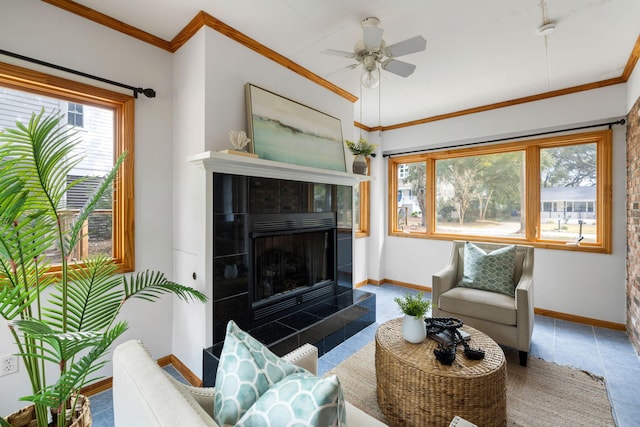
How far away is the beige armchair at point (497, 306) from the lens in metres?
2.39

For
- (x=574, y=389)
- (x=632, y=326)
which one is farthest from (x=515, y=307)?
(x=632, y=326)

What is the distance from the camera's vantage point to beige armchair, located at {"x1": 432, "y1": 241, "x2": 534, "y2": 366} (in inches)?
94.0

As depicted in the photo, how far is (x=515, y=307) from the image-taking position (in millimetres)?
2436

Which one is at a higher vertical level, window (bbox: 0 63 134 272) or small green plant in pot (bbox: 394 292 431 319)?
window (bbox: 0 63 134 272)

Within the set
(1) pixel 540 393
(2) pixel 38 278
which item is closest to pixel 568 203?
(1) pixel 540 393

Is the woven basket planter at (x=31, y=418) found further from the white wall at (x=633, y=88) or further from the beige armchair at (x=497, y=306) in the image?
the white wall at (x=633, y=88)

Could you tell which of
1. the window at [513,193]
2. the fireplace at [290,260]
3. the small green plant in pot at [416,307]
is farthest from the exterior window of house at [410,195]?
the small green plant in pot at [416,307]

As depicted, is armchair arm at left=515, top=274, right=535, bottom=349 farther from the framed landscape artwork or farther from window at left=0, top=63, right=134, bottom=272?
window at left=0, top=63, right=134, bottom=272

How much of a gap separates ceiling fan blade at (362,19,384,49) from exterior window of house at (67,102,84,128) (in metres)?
2.10

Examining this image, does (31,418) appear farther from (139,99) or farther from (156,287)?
(139,99)

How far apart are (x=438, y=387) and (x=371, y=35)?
218cm

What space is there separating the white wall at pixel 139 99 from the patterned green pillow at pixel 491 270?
2.84m

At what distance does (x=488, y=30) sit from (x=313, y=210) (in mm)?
2089

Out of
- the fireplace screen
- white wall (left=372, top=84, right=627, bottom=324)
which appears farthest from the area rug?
white wall (left=372, top=84, right=627, bottom=324)
